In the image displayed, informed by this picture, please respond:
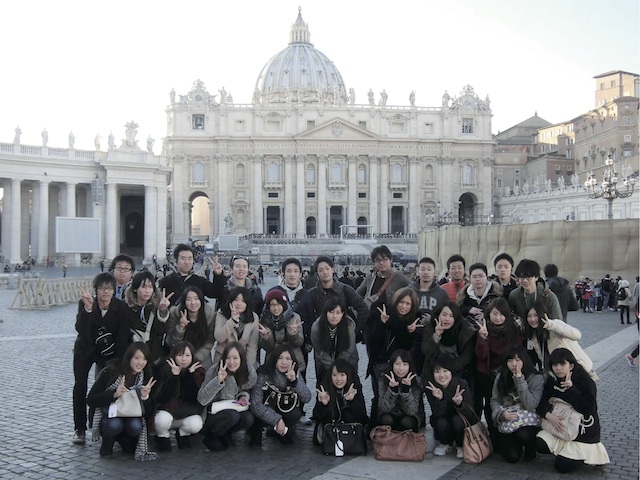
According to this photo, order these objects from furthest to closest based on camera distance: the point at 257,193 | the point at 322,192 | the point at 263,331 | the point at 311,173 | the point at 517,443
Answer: the point at 311,173 < the point at 322,192 < the point at 257,193 < the point at 263,331 < the point at 517,443

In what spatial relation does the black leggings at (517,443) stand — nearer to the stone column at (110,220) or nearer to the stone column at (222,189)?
the stone column at (110,220)

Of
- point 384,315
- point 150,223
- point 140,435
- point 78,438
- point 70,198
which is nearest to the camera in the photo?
point 140,435

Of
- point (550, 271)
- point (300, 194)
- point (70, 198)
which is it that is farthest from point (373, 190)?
point (550, 271)

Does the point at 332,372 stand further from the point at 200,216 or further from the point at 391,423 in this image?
the point at 200,216

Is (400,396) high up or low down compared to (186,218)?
down

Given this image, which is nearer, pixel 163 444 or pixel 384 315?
pixel 163 444

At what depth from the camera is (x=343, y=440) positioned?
6.42 metres

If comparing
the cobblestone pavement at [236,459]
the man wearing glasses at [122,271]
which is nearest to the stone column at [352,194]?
the cobblestone pavement at [236,459]

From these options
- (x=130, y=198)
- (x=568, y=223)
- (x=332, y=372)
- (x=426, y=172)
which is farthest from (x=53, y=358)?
(x=426, y=172)

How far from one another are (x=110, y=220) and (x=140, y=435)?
120 feet

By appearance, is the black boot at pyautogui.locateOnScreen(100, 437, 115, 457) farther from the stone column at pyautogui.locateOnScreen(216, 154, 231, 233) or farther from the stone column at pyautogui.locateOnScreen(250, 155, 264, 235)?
the stone column at pyautogui.locateOnScreen(250, 155, 264, 235)

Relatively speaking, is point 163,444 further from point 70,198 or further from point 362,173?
point 362,173

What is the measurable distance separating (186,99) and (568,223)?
59.8 metres

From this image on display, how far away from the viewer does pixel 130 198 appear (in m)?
52.4
